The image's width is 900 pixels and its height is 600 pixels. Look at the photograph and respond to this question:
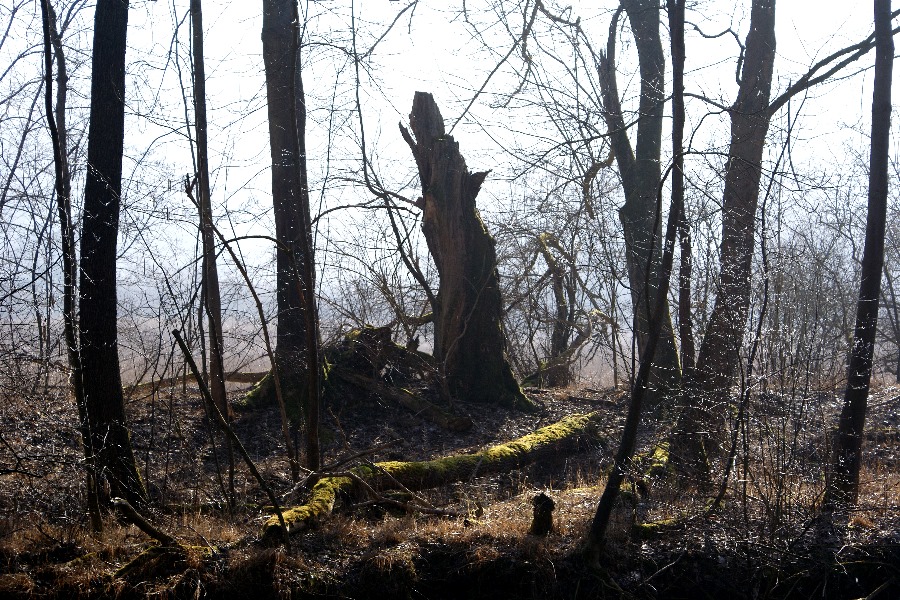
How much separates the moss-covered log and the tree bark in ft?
6.56

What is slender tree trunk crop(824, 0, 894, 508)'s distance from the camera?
607cm

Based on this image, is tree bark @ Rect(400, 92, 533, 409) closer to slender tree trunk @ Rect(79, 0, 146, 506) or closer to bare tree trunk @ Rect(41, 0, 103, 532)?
slender tree trunk @ Rect(79, 0, 146, 506)

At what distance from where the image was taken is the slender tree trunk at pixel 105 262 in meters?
6.28

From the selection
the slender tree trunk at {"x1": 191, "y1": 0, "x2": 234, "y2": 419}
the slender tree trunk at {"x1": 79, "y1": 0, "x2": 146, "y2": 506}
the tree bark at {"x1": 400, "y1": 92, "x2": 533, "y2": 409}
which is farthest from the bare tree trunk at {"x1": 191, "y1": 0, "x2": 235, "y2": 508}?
the tree bark at {"x1": 400, "y1": 92, "x2": 533, "y2": 409}

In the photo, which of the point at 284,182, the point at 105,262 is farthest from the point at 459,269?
the point at 105,262

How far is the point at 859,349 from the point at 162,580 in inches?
224

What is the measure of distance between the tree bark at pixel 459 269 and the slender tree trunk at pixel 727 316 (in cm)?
429

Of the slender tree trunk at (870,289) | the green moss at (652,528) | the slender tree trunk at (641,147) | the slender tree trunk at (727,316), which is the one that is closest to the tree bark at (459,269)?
the slender tree trunk at (641,147)

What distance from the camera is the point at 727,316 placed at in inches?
237

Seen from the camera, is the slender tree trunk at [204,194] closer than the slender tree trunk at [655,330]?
No

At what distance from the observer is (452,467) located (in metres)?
7.77

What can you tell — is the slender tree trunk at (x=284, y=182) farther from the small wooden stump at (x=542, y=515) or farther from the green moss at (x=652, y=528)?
the green moss at (x=652, y=528)

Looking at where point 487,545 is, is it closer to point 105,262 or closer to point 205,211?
point 205,211

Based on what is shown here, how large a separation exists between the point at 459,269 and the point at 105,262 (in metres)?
6.03
